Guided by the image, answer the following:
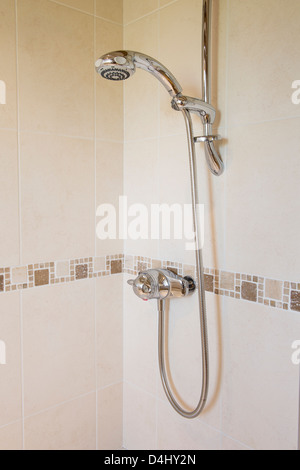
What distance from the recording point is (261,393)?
1144 millimetres

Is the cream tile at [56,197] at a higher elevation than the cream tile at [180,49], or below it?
below

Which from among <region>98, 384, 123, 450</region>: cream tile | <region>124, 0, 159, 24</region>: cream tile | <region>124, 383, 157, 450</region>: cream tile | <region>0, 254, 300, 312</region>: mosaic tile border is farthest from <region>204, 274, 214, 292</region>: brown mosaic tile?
<region>124, 0, 159, 24</region>: cream tile

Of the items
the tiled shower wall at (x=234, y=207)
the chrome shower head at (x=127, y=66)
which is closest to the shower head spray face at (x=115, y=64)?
→ the chrome shower head at (x=127, y=66)

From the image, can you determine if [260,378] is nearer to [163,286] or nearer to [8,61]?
[163,286]

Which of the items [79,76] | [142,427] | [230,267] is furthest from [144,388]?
[79,76]

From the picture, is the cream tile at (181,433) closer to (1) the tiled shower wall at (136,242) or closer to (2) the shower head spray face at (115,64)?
(1) the tiled shower wall at (136,242)

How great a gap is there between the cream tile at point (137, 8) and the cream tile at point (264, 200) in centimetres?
62

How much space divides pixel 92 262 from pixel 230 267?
22.4 inches

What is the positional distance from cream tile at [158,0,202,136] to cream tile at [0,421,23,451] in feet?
3.81

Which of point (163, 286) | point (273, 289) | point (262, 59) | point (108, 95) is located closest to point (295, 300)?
point (273, 289)

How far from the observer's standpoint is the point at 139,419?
5.19ft

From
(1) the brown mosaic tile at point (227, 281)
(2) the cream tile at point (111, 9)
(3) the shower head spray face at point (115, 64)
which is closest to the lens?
(3) the shower head spray face at point (115, 64)

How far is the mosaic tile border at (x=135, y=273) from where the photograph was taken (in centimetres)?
109

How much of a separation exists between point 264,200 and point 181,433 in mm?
904
